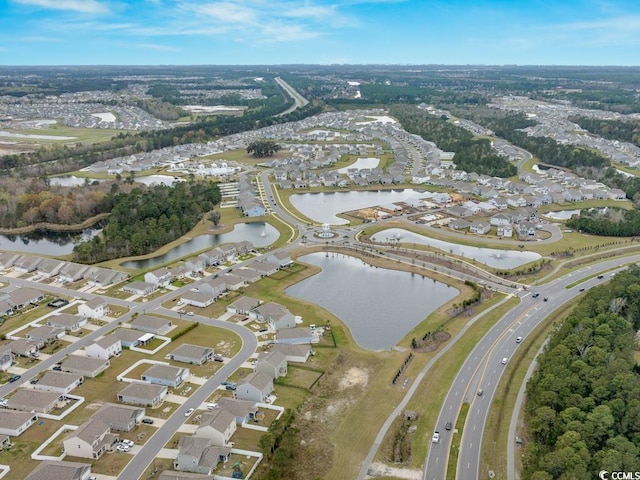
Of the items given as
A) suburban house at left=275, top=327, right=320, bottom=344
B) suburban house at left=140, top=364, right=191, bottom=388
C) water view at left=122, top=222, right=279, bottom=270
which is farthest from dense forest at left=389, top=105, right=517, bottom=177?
suburban house at left=140, top=364, right=191, bottom=388

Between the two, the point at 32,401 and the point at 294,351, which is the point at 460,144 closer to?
the point at 294,351

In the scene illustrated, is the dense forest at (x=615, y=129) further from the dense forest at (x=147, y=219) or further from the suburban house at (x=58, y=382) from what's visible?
the suburban house at (x=58, y=382)

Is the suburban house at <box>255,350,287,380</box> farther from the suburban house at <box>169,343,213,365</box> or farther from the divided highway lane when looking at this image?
the divided highway lane

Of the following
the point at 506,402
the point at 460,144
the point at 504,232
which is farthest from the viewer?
the point at 460,144

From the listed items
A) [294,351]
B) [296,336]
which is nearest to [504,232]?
[296,336]

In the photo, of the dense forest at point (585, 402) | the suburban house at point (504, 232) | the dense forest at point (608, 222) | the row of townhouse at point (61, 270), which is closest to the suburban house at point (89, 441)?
the dense forest at point (585, 402)

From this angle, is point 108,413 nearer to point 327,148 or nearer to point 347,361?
point 347,361
